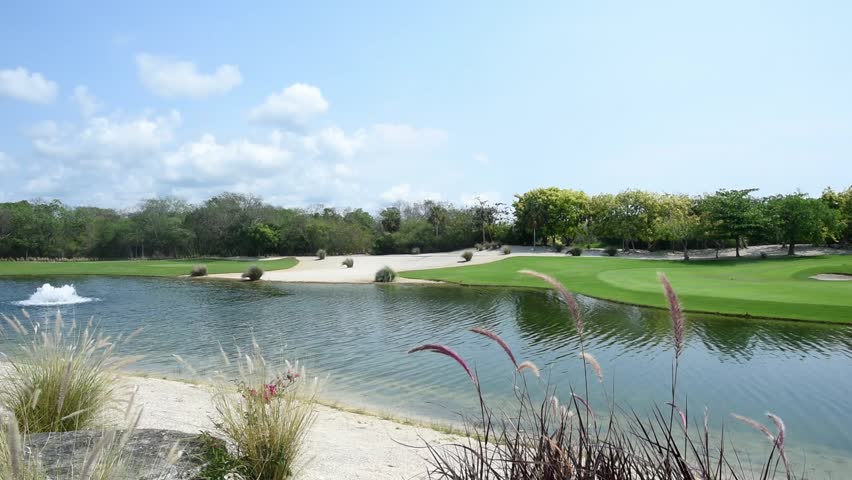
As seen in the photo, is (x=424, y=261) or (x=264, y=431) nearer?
(x=264, y=431)

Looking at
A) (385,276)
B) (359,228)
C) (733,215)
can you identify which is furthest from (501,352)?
(359,228)

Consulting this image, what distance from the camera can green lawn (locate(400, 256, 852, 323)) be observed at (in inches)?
692

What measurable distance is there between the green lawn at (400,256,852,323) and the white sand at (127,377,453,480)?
47.1 ft

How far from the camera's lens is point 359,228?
62750 millimetres

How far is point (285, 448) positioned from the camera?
15.4 feet

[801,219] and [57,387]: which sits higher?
[801,219]

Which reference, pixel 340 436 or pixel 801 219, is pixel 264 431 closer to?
pixel 340 436

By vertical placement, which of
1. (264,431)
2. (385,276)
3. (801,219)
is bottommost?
(385,276)

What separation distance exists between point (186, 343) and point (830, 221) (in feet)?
164

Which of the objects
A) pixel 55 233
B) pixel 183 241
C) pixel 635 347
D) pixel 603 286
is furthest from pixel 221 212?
pixel 635 347

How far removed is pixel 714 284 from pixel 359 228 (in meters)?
44.8

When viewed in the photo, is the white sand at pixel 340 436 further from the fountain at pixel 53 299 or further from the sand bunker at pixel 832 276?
the sand bunker at pixel 832 276

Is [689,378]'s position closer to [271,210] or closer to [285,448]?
[285,448]

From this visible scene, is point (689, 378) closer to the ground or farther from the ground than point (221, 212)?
closer to the ground
